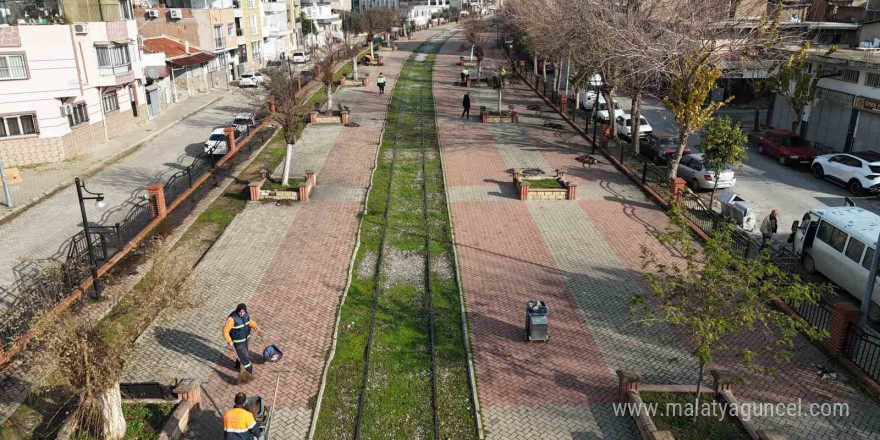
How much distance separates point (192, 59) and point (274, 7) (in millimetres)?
26390

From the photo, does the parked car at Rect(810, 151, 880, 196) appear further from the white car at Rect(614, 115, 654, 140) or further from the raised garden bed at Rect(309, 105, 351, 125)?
the raised garden bed at Rect(309, 105, 351, 125)

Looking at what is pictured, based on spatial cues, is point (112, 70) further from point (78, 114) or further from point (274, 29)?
point (274, 29)

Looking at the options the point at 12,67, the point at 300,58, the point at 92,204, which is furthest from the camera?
the point at 300,58

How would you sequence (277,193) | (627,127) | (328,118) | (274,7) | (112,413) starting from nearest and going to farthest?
(112,413), (277,193), (627,127), (328,118), (274,7)

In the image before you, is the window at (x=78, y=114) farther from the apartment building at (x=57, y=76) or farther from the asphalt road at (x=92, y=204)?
the asphalt road at (x=92, y=204)

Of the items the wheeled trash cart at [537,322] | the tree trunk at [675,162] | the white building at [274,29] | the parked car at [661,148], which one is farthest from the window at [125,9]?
the wheeled trash cart at [537,322]

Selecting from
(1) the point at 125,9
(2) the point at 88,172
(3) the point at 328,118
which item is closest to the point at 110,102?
(1) the point at 125,9

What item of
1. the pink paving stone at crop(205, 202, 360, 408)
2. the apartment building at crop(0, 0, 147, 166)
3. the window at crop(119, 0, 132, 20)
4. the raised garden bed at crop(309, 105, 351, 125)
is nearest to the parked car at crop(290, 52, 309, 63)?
the window at crop(119, 0, 132, 20)

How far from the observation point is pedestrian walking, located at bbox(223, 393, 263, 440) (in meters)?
10.1

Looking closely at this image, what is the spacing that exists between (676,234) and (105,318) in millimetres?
13852

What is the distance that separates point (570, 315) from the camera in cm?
1614

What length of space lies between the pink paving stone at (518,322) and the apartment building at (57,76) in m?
21.7

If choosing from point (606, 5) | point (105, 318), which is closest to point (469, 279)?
point (105, 318)

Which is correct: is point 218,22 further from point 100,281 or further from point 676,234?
point 676,234
